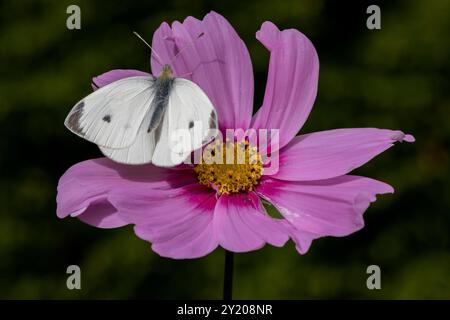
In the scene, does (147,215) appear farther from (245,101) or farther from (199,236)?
(245,101)

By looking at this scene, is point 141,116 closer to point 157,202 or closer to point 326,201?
point 157,202

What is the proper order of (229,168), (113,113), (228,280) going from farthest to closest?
(229,168)
(113,113)
(228,280)

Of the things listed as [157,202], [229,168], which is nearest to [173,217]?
[157,202]

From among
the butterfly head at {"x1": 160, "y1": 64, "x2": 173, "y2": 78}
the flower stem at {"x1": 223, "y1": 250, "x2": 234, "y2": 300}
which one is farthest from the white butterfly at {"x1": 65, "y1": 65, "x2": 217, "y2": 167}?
the flower stem at {"x1": 223, "y1": 250, "x2": 234, "y2": 300}

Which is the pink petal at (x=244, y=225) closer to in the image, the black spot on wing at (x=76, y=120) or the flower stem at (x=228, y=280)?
the flower stem at (x=228, y=280)

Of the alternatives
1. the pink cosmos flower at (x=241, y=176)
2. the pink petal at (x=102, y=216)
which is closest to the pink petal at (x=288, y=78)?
the pink cosmos flower at (x=241, y=176)
